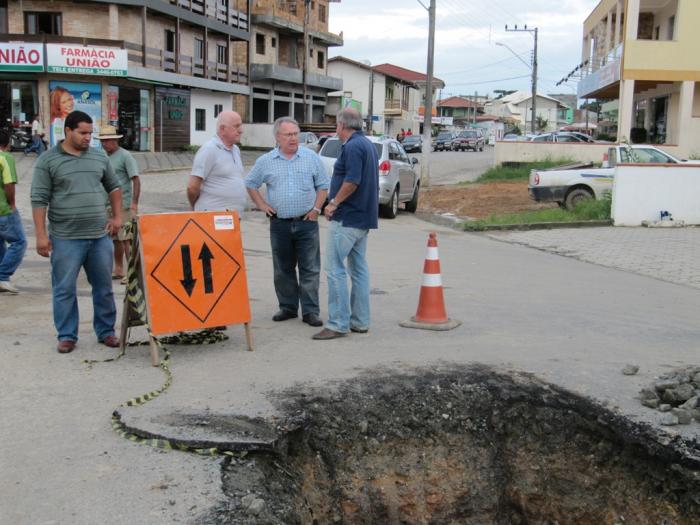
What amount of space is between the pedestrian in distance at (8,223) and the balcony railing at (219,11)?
33.4 m

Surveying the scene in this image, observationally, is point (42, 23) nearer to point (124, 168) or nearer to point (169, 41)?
point (169, 41)

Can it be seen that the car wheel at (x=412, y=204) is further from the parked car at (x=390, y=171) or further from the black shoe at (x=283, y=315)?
the black shoe at (x=283, y=315)

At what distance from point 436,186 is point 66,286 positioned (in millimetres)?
22648

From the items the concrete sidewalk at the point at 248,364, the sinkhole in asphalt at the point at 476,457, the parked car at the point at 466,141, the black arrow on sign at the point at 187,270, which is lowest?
the sinkhole in asphalt at the point at 476,457

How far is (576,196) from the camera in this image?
1828cm

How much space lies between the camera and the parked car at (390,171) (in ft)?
56.3

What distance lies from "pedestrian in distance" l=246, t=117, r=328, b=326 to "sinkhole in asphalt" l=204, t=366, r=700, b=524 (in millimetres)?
1859

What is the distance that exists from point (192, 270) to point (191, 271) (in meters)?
0.01

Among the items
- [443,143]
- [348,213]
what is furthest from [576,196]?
[443,143]

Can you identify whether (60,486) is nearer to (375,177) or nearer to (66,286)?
(66,286)

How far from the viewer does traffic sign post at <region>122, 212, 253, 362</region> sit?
5582 mm

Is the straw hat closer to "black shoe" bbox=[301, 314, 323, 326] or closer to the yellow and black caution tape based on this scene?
the yellow and black caution tape

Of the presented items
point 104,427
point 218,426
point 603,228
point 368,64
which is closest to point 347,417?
point 218,426

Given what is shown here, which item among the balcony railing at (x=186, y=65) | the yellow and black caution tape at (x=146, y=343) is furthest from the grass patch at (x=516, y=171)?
the yellow and black caution tape at (x=146, y=343)
